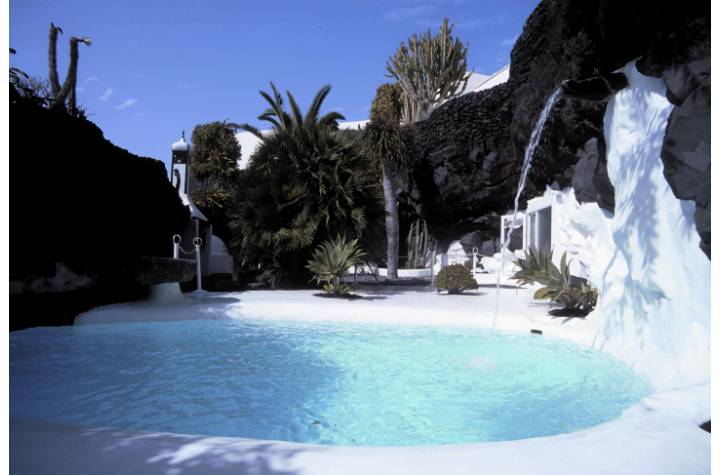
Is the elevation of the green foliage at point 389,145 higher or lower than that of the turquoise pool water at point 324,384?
higher

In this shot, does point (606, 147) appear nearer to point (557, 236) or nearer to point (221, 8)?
point (557, 236)

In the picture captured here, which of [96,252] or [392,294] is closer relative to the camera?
[96,252]

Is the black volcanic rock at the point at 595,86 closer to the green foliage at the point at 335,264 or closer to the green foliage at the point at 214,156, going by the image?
the green foliage at the point at 335,264

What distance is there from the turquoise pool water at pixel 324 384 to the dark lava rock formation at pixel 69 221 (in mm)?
758

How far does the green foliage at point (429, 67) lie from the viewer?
25281 mm

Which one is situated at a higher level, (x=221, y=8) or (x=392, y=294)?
(x=221, y=8)

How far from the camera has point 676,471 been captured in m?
1.99

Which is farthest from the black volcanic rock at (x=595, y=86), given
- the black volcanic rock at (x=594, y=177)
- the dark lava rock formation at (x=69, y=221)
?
the dark lava rock formation at (x=69, y=221)

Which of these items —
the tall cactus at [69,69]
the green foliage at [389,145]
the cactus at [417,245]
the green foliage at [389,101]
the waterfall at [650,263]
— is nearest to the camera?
the waterfall at [650,263]

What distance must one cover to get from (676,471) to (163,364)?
4684 millimetres

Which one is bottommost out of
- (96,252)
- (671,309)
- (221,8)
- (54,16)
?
(671,309)

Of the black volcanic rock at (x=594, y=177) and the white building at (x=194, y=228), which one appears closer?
the black volcanic rock at (x=594, y=177)

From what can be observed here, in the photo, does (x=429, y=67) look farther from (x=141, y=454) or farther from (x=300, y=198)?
(x=141, y=454)

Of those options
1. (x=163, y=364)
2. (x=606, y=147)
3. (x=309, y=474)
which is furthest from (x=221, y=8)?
(x=606, y=147)
